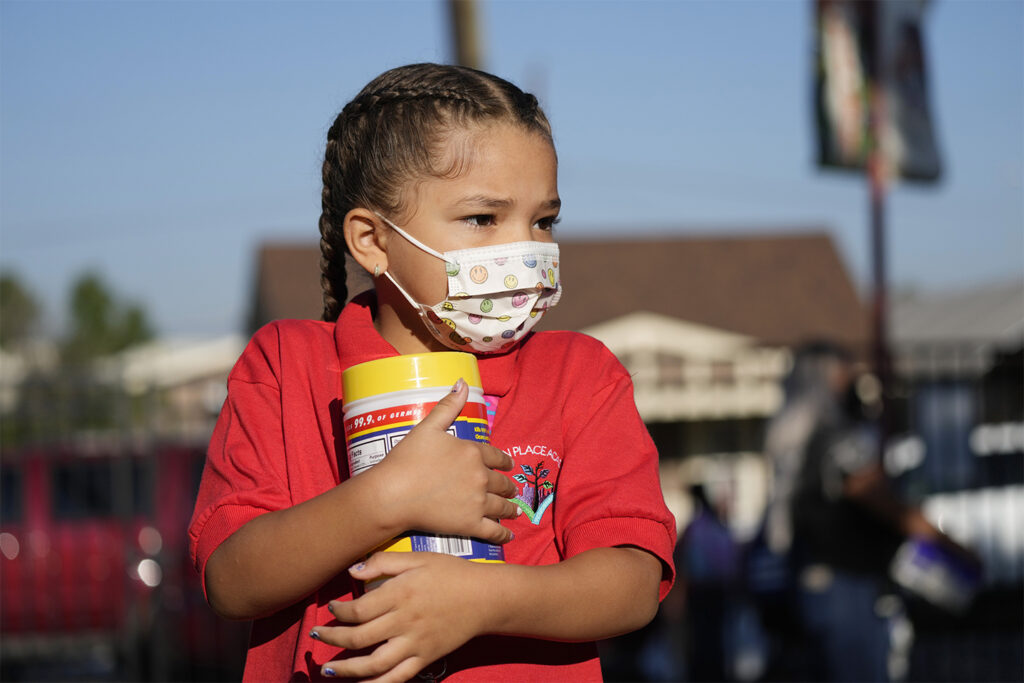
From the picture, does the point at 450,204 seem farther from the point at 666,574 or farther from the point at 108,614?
the point at 108,614

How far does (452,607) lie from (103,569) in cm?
883

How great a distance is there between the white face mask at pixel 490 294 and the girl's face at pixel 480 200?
0.05 feet

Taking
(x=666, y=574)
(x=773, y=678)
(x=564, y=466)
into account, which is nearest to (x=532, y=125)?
(x=564, y=466)

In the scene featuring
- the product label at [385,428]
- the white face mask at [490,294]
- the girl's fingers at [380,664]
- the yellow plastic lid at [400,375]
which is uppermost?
the white face mask at [490,294]

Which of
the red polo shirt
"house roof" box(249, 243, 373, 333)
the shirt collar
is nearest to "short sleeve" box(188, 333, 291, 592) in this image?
the red polo shirt

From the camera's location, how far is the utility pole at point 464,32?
6844mm

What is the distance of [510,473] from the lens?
5.03 ft

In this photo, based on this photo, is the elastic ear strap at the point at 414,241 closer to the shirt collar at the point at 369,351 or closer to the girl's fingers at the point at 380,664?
the shirt collar at the point at 369,351

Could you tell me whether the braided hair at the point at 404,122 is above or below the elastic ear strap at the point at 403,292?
above

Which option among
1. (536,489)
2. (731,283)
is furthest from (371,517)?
(731,283)

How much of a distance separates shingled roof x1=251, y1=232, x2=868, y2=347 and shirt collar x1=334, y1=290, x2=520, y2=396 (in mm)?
15855

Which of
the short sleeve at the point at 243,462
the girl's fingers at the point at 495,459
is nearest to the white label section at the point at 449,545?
the girl's fingers at the point at 495,459

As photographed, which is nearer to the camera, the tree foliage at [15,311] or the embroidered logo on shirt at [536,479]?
the embroidered logo on shirt at [536,479]

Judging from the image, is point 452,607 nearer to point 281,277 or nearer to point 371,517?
point 371,517
